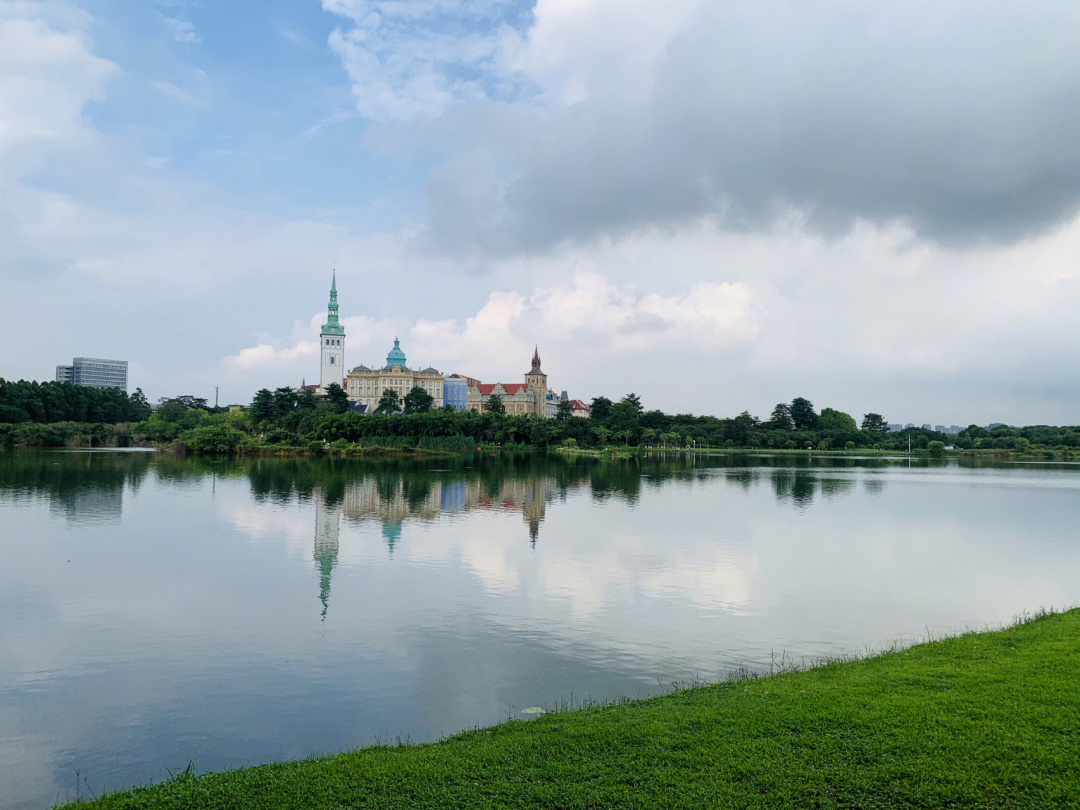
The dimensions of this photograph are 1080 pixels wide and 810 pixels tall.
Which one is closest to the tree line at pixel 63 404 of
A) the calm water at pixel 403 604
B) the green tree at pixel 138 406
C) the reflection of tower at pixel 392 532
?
the green tree at pixel 138 406

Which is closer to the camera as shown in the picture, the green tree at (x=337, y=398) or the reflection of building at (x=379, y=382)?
the green tree at (x=337, y=398)

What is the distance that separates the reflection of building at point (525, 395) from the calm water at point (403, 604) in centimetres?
7615

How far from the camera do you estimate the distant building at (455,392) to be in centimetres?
10006

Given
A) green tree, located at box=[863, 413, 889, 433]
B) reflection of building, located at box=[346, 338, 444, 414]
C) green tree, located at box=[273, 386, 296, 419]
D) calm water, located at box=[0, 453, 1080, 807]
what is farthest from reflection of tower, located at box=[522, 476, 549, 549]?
green tree, located at box=[863, 413, 889, 433]

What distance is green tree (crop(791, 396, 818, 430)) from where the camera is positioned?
301 ft

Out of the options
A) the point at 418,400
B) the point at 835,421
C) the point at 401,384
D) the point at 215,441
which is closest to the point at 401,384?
the point at 401,384

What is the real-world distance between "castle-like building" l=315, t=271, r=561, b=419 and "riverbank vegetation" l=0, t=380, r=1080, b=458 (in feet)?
45.1

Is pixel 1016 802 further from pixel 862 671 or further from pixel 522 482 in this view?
pixel 522 482

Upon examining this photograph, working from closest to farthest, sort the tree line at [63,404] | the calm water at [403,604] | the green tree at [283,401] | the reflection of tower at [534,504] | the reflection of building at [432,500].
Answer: the calm water at [403,604], the reflection of tower at [534,504], the reflection of building at [432,500], the tree line at [63,404], the green tree at [283,401]

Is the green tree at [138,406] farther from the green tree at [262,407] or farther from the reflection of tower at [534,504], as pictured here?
the reflection of tower at [534,504]

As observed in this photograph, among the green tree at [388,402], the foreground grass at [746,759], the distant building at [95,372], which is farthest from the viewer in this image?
the distant building at [95,372]

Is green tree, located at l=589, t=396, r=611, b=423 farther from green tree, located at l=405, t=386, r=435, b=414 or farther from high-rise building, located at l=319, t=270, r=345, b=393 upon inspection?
high-rise building, located at l=319, t=270, r=345, b=393

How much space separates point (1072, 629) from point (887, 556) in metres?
8.36

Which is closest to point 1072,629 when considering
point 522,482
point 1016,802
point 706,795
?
point 1016,802
